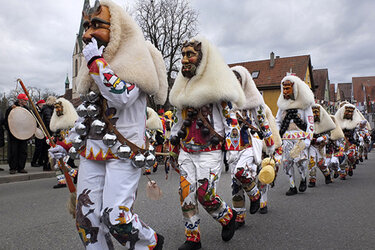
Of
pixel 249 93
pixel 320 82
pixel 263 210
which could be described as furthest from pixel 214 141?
pixel 320 82

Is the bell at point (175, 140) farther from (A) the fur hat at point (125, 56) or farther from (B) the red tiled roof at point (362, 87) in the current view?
(B) the red tiled roof at point (362, 87)

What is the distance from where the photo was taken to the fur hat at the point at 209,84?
3379 millimetres

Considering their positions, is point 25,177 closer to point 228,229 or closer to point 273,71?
point 228,229

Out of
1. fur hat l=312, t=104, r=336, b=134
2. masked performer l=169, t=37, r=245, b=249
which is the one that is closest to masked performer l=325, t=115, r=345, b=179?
fur hat l=312, t=104, r=336, b=134

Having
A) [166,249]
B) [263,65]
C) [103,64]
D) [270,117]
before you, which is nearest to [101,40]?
[103,64]

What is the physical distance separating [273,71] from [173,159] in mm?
37900

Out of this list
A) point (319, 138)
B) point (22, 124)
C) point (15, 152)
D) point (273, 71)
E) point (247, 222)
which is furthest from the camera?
point (273, 71)

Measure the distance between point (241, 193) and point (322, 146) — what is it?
4.03 m

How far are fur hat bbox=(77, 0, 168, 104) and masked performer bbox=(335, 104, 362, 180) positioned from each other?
28.6 feet

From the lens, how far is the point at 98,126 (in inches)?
94.1

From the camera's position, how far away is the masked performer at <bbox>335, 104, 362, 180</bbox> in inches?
Result: 391

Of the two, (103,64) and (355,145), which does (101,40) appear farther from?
(355,145)

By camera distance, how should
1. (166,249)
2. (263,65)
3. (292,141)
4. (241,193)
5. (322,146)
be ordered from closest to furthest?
(166,249) → (241,193) → (292,141) → (322,146) → (263,65)

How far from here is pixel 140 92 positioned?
262cm
